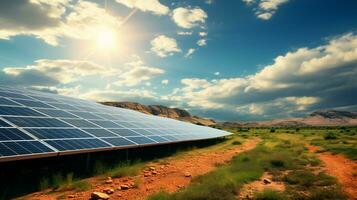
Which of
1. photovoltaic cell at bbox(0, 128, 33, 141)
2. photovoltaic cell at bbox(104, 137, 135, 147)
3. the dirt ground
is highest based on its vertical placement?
photovoltaic cell at bbox(0, 128, 33, 141)

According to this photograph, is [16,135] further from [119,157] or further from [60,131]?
[119,157]

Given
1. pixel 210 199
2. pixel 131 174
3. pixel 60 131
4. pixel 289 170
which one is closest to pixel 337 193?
pixel 210 199

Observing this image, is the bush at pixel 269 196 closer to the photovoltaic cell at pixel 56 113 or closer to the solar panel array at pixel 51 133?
the solar panel array at pixel 51 133

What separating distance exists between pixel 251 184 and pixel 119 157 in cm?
1175

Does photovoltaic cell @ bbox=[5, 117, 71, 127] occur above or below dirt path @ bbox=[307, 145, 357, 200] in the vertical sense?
above

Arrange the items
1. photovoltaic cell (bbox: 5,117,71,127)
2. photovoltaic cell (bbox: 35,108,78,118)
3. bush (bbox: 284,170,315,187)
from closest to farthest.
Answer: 1. bush (bbox: 284,170,315,187)
2. photovoltaic cell (bbox: 5,117,71,127)
3. photovoltaic cell (bbox: 35,108,78,118)

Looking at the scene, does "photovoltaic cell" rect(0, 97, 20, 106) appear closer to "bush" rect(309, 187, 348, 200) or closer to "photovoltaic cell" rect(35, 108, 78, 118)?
"photovoltaic cell" rect(35, 108, 78, 118)

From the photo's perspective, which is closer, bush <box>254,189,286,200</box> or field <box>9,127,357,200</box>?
bush <box>254,189,286,200</box>

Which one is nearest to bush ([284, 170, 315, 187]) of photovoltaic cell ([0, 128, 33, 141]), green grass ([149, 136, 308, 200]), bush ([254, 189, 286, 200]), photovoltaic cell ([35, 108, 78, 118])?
green grass ([149, 136, 308, 200])

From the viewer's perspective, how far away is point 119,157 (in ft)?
76.1

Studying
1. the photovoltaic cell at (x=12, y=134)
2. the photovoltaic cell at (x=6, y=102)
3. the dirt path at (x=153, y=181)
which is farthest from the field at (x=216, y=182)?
the photovoltaic cell at (x=6, y=102)

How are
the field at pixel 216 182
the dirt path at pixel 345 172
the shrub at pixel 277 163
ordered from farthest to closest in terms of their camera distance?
the shrub at pixel 277 163, the dirt path at pixel 345 172, the field at pixel 216 182

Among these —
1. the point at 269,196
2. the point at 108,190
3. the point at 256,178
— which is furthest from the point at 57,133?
the point at 269,196

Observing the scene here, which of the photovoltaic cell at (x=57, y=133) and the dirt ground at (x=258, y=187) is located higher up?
the photovoltaic cell at (x=57, y=133)
